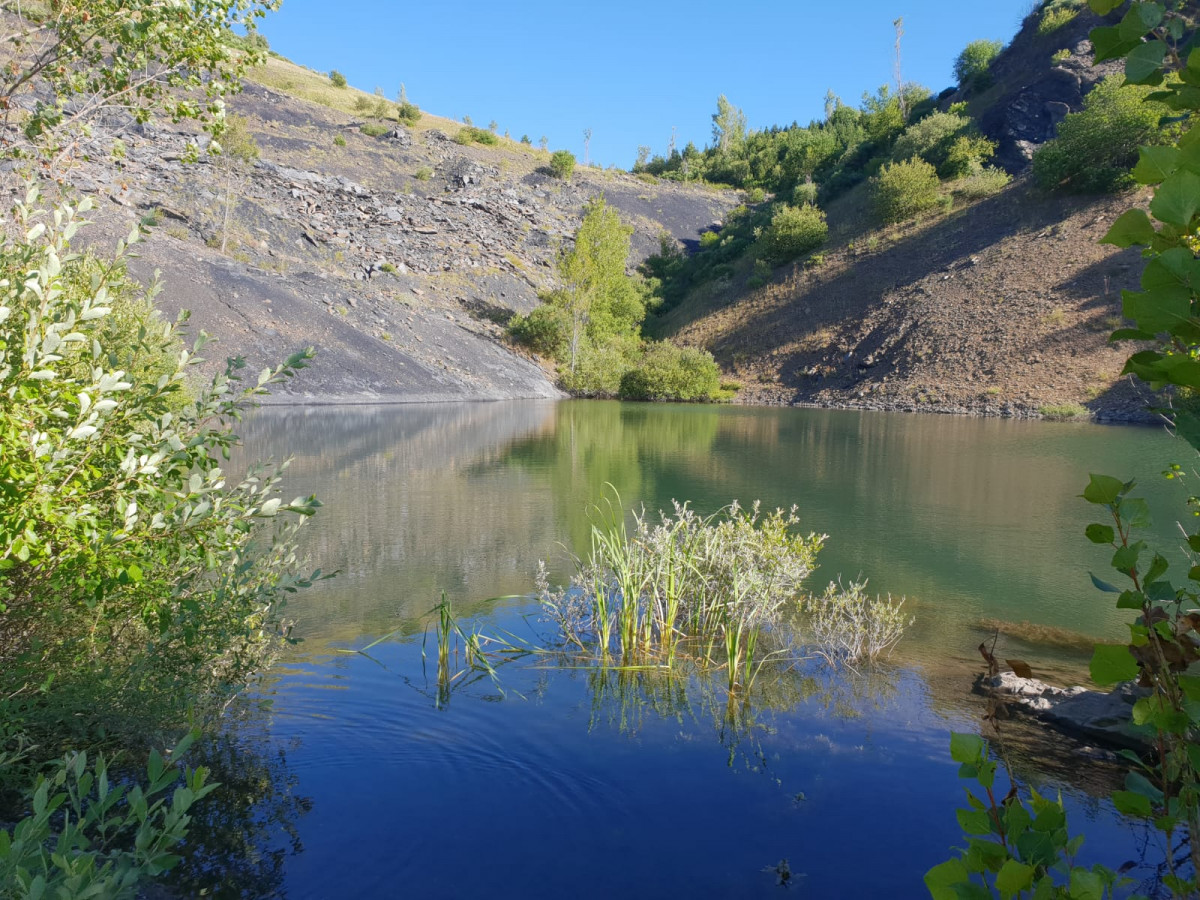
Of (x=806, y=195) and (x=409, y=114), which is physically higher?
(x=409, y=114)

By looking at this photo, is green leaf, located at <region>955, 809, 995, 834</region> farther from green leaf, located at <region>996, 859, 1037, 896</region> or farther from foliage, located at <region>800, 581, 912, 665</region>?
foliage, located at <region>800, 581, 912, 665</region>

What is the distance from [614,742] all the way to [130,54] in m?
5.87

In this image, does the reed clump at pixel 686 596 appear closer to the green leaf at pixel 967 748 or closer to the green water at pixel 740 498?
the green water at pixel 740 498

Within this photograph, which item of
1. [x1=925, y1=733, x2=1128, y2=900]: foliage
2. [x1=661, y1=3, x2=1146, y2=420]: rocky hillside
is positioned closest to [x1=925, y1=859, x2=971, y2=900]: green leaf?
[x1=925, y1=733, x2=1128, y2=900]: foliage

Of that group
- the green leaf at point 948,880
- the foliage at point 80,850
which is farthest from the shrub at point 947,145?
the foliage at point 80,850

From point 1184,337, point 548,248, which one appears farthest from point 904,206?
point 1184,337

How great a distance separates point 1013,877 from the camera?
115 cm

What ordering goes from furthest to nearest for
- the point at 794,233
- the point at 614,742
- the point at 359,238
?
the point at 794,233 → the point at 359,238 → the point at 614,742

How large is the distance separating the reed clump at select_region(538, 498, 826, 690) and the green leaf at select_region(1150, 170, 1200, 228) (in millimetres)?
5715

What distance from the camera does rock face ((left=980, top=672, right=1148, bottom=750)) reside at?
5211 mm

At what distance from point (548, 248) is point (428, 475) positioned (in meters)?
45.6

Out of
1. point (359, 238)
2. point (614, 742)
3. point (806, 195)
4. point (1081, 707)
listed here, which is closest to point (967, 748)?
point (614, 742)

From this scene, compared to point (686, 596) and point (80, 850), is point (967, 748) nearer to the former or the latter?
point (80, 850)

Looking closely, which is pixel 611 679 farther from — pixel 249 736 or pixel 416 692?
pixel 249 736
